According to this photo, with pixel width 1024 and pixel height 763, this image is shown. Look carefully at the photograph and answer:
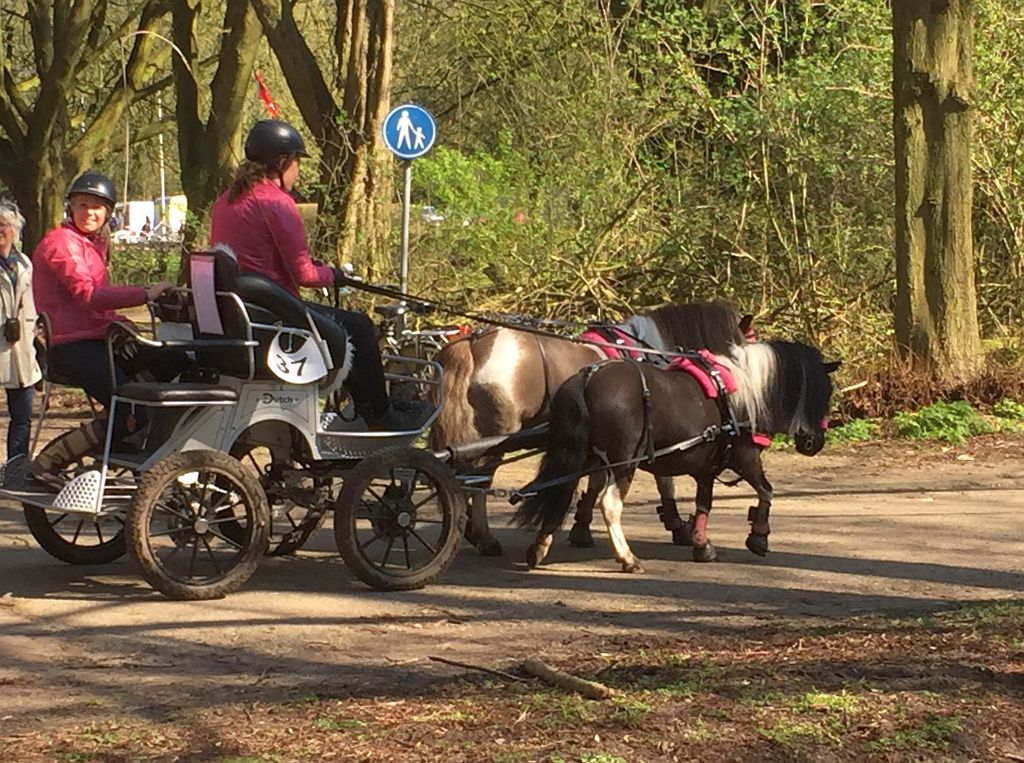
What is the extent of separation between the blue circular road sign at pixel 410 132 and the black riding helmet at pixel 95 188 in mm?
5763

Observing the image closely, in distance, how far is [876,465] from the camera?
516 inches

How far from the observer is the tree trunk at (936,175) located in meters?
14.5

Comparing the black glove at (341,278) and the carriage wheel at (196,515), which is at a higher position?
the black glove at (341,278)

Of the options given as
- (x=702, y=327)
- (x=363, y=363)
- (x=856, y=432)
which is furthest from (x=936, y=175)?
(x=363, y=363)

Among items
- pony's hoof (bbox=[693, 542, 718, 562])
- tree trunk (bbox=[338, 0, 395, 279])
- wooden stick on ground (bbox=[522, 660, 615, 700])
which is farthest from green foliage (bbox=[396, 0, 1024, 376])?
wooden stick on ground (bbox=[522, 660, 615, 700])

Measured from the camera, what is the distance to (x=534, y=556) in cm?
848

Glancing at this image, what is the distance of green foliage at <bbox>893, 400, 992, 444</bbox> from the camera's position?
1394cm

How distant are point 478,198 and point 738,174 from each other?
112 inches

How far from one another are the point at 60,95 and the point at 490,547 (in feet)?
53.1

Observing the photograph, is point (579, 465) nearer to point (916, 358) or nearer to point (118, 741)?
point (118, 741)

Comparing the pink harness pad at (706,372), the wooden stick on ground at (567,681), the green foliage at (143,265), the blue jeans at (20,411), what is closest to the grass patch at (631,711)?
the wooden stick on ground at (567,681)

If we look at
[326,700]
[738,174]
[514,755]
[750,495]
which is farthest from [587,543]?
[738,174]

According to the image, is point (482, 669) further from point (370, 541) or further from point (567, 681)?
point (370, 541)

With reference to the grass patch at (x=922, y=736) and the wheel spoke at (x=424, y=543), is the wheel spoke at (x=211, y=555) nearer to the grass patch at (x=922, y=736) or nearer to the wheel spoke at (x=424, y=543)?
the wheel spoke at (x=424, y=543)
